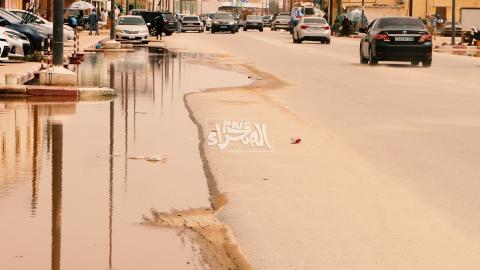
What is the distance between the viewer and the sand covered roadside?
713 cm

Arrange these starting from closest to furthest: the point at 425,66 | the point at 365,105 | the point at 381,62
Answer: the point at 365,105, the point at 425,66, the point at 381,62

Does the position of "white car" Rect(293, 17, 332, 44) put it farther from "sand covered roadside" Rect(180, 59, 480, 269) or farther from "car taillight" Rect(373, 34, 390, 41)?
"sand covered roadside" Rect(180, 59, 480, 269)

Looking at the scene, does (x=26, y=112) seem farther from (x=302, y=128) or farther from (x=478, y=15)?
(x=478, y=15)

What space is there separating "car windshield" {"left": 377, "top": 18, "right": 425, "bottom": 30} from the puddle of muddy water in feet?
56.8

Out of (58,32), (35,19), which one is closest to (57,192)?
(58,32)

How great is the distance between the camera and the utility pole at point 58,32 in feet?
69.9

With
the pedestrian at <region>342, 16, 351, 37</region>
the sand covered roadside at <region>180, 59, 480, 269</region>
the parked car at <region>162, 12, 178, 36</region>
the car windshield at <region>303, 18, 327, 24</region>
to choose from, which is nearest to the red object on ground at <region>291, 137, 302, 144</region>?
the sand covered roadside at <region>180, 59, 480, 269</region>

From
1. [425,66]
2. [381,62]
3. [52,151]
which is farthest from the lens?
[381,62]

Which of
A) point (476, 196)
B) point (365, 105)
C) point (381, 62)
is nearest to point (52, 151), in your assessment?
point (476, 196)

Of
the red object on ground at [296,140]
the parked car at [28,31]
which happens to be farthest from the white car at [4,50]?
the red object on ground at [296,140]

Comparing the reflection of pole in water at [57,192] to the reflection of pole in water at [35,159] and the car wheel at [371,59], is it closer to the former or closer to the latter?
the reflection of pole in water at [35,159]

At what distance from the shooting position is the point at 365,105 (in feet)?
63.7

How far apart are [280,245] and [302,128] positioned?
775cm

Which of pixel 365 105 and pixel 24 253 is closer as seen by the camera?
pixel 24 253
